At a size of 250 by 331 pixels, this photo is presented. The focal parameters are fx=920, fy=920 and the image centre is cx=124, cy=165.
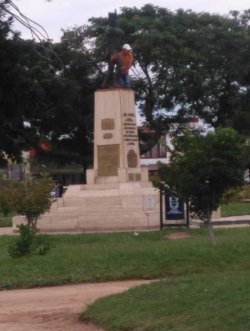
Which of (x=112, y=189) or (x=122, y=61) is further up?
(x=122, y=61)

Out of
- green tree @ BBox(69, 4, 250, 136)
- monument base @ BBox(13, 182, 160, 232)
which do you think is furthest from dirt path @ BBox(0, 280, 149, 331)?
green tree @ BBox(69, 4, 250, 136)

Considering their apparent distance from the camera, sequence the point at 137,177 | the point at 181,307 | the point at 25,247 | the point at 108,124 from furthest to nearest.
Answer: the point at 137,177 < the point at 108,124 < the point at 25,247 < the point at 181,307

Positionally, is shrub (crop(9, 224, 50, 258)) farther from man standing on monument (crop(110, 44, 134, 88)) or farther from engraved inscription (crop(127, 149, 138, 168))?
man standing on monument (crop(110, 44, 134, 88))

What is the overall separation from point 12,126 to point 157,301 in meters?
3.71

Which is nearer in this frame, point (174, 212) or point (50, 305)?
point (50, 305)

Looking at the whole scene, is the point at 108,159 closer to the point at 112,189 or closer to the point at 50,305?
the point at 112,189

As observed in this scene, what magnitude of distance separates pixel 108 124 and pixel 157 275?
50.7 feet

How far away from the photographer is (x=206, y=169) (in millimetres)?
18875

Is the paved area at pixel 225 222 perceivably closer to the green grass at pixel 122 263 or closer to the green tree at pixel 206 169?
the green grass at pixel 122 263

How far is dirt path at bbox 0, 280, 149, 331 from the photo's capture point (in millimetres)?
12266

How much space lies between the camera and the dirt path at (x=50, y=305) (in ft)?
40.2

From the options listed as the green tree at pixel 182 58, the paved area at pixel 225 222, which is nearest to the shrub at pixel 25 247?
the paved area at pixel 225 222

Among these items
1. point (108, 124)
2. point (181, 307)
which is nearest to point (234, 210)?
point (108, 124)

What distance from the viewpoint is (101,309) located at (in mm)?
12578
